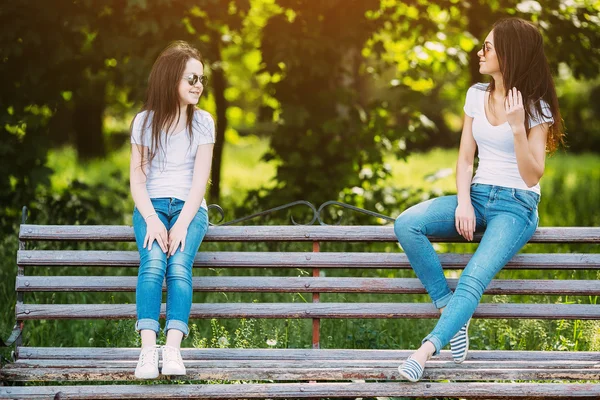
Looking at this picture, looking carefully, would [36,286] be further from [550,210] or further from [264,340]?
[550,210]

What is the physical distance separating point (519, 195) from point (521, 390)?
0.89 meters

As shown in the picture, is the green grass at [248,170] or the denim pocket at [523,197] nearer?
the denim pocket at [523,197]

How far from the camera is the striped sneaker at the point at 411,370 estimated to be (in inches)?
129

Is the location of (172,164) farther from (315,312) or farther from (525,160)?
(525,160)

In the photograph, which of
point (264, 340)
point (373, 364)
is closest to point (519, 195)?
point (373, 364)

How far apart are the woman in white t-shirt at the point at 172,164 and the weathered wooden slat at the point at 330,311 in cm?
38

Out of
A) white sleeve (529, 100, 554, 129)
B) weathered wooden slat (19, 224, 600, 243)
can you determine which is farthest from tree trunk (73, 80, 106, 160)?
white sleeve (529, 100, 554, 129)

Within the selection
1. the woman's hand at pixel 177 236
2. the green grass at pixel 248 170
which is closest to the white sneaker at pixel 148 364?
the woman's hand at pixel 177 236

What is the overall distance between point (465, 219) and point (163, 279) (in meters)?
1.42

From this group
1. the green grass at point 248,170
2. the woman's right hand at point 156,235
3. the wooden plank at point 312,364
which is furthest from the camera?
the green grass at point 248,170

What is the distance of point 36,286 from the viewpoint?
3.80 metres

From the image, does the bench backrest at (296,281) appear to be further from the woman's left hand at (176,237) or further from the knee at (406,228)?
the woman's left hand at (176,237)

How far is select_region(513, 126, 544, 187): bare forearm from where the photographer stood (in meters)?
3.50

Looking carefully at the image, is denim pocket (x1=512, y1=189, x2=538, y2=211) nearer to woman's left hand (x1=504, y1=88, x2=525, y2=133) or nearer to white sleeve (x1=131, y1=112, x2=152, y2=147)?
woman's left hand (x1=504, y1=88, x2=525, y2=133)
